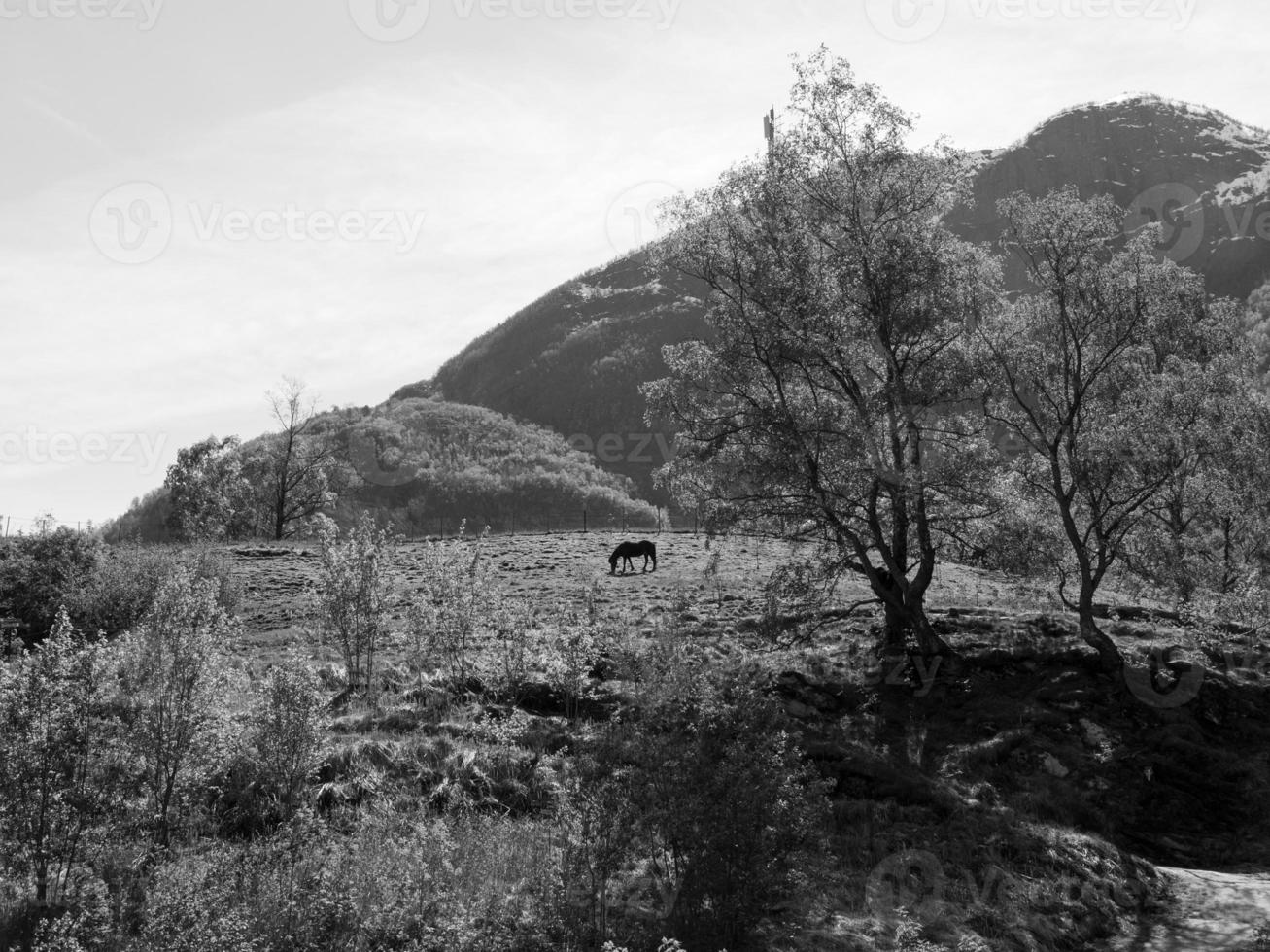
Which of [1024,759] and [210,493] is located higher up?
[210,493]

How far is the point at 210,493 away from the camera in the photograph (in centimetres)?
7875

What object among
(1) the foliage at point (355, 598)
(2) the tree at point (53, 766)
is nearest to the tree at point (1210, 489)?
(1) the foliage at point (355, 598)

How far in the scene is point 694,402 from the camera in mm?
29656

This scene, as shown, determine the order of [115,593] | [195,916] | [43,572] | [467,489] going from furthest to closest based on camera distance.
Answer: [467,489]
[43,572]
[115,593]
[195,916]

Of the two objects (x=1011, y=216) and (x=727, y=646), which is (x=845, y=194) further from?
(x=727, y=646)

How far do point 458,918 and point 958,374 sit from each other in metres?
21.2

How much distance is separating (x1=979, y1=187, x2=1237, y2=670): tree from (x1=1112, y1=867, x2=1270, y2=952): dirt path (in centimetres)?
897

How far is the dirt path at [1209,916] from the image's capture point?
17672mm

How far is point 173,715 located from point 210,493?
213 feet

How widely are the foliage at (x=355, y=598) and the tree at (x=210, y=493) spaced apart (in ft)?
152

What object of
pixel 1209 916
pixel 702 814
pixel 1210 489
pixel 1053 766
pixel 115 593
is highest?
pixel 1210 489

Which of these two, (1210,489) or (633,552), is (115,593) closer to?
(633,552)

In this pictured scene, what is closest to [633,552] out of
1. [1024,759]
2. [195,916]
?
[1024,759]

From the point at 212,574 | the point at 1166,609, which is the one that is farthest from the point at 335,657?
the point at 1166,609
